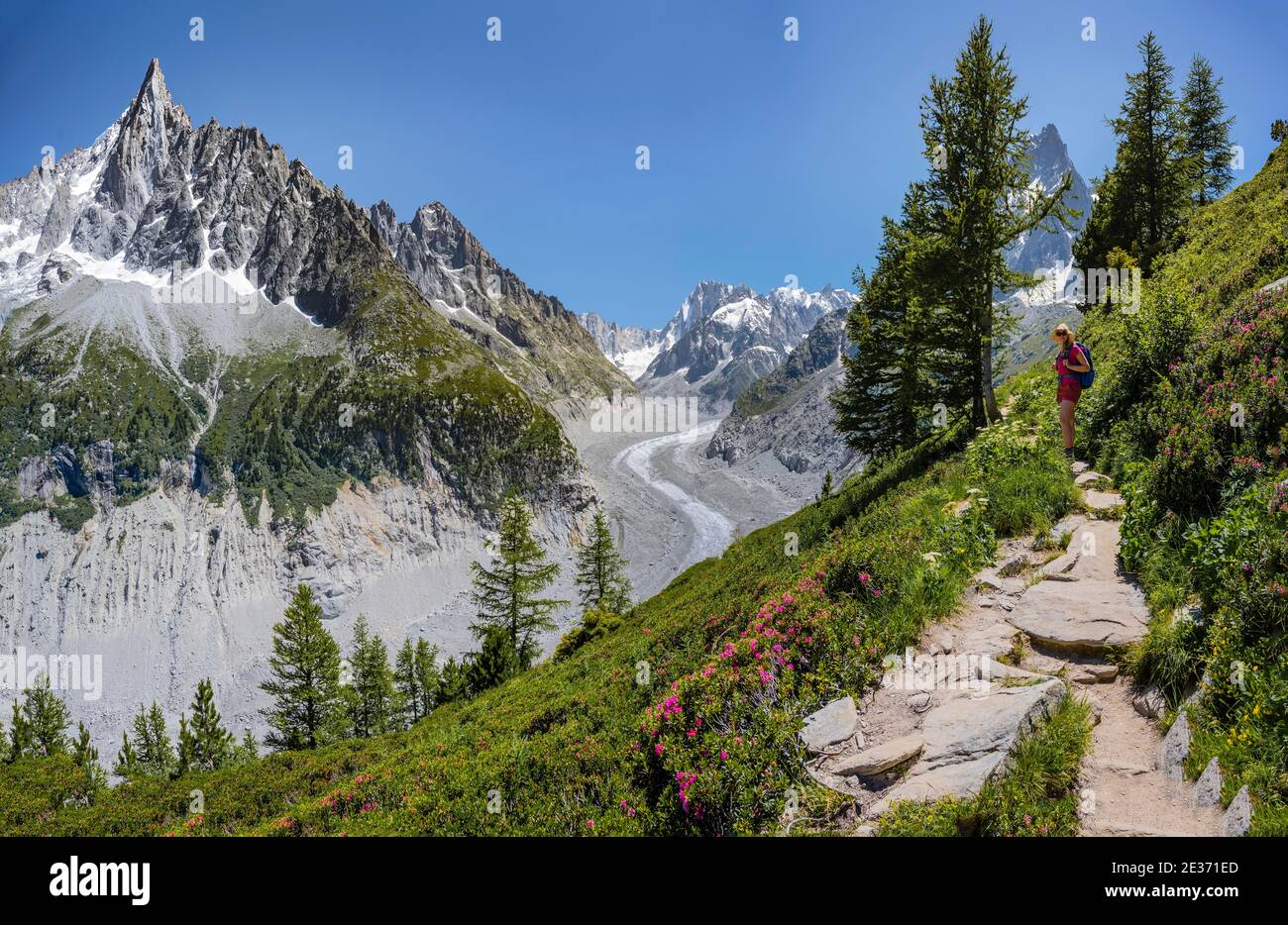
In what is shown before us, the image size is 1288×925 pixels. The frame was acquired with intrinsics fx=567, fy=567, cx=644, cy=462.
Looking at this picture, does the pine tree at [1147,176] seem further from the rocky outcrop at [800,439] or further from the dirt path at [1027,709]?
the rocky outcrop at [800,439]

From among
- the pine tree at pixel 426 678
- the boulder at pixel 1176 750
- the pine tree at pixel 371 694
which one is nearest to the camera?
the boulder at pixel 1176 750

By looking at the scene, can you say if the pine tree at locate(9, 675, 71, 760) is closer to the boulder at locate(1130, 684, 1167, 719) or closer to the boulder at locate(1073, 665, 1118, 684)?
the boulder at locate(1073, 665, 1118, 684)

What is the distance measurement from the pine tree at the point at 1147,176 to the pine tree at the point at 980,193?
59.1 ft

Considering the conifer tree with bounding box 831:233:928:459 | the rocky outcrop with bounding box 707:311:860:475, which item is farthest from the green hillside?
the rocky outcrop with bounding box 707:311:860:475

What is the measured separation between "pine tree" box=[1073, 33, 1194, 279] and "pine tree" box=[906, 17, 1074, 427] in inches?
710

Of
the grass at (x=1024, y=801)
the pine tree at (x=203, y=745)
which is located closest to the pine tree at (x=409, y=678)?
the pine tree at (x=203, y=745)

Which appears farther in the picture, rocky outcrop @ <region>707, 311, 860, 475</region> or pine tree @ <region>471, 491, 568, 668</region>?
rocky outcrop @ <region>707, 311, 860, 475</region>

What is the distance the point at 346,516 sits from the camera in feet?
293

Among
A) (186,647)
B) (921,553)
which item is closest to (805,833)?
(921,553)

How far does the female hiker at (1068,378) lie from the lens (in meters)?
11.3

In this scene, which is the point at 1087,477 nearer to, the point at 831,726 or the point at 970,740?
the point at 970,740

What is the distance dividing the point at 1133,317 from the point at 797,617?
32.4 ft

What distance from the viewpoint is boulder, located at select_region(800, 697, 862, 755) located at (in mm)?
6285

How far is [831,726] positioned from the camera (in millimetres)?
6477
